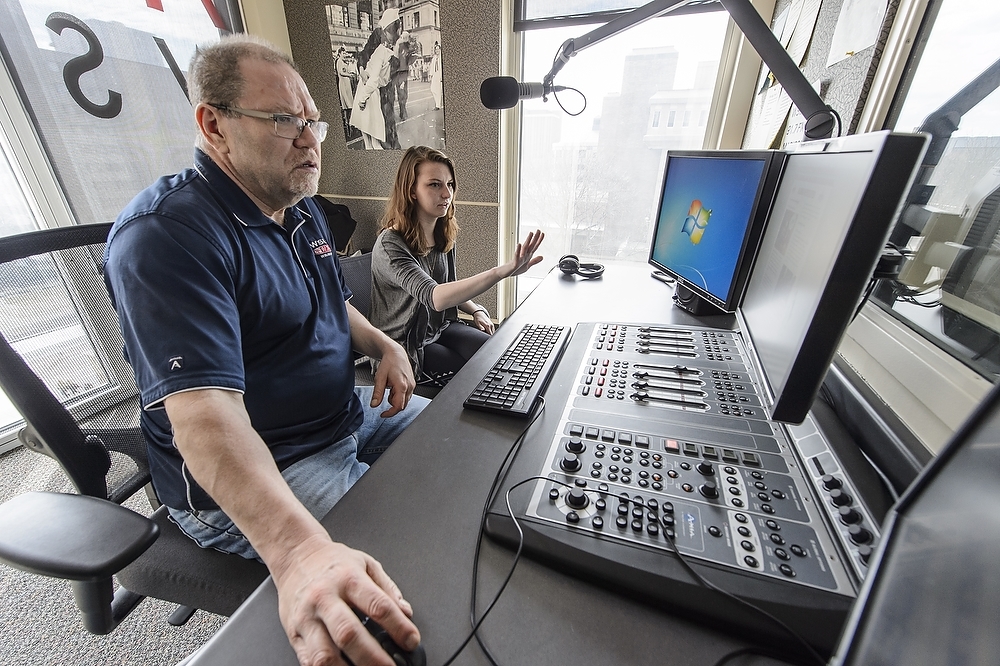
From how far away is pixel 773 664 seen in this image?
1.09 feet

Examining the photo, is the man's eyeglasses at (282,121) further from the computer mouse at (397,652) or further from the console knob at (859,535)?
the console knob at (859,535)

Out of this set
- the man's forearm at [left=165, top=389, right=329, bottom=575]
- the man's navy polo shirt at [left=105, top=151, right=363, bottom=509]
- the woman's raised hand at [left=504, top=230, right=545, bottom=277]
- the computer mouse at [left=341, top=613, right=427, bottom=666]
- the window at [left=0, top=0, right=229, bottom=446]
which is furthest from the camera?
the window at [left=0, top=0, right=229, bottom=446]

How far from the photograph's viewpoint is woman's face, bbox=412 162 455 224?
4.50 feet

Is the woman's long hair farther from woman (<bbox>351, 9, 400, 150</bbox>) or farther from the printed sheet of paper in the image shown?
the printed sheet of paper

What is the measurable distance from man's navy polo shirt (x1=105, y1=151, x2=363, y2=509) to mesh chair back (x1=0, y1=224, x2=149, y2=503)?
7 centimetres

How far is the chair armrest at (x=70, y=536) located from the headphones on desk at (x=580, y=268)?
126 centimetres

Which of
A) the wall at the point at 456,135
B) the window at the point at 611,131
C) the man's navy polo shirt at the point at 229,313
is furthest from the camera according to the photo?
the wall at the point at 456,135

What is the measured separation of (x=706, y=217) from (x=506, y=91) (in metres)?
0.58

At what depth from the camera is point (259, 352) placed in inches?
28.1

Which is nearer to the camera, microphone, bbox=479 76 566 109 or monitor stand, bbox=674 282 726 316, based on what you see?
microphone, bbox=479 76 566 109

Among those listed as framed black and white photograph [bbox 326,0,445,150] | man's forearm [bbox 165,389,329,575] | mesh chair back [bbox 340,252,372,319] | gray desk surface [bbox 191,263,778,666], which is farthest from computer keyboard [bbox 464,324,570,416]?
framed black and white photograph [bbox 326,0,445,150]

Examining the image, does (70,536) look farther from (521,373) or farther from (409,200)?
(409,200)

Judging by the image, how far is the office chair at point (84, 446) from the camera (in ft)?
1.55

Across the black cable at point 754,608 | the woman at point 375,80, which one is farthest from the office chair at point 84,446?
the woman at point 375,80
